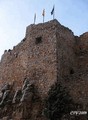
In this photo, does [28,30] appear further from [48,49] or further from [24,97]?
[24,97]

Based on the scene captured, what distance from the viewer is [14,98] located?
21547 millimetres

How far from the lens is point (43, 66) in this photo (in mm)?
22281

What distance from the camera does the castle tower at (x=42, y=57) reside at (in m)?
21.7

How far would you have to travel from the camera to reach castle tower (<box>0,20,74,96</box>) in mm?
21703

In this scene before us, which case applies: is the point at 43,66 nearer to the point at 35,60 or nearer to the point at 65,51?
the point at 35,60

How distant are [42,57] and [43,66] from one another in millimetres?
886

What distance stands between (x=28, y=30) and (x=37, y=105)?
7704 mm

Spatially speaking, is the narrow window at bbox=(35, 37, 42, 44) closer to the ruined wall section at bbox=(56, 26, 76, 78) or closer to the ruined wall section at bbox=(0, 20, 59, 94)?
the ruined wall section at bbox=(0, 20, 59, 94)

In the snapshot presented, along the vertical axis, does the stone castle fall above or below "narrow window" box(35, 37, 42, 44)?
below

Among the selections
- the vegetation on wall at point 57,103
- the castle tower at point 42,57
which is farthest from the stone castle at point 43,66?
the vegetation on wall at point 57,103

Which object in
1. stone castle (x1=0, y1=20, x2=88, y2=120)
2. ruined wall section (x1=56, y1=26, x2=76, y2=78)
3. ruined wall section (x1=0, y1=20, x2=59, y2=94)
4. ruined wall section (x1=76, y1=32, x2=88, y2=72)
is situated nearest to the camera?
stone castle (x1=0, y1=20, x2=88, y2=120)

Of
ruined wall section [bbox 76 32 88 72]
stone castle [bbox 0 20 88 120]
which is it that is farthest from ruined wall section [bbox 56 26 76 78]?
ruined wall section [bbox 76 32 88 72]

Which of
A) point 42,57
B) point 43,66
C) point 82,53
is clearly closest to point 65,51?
point 42,57

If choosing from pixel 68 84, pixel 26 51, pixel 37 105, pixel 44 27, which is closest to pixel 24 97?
pixel 37 105
